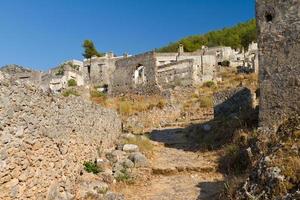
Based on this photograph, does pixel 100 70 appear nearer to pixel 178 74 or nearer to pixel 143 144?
pixel 178 74

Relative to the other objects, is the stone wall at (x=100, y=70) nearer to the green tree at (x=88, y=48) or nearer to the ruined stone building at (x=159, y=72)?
the ruined stone building at (x=159, y=72)

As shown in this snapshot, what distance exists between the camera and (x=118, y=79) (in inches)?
1382

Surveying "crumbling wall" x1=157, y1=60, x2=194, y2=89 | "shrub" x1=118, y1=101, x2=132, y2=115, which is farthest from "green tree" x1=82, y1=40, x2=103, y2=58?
"shrub" x1=118, y1=101, x2=132, y2=115

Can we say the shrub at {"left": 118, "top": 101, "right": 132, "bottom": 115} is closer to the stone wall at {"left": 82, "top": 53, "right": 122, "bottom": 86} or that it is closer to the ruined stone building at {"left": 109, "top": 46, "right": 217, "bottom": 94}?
the ruined stone building at {"left": 109, "top": 46, "right": 217, "bottom": 94}

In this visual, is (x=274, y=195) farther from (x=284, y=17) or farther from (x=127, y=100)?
(x=127, y=100)

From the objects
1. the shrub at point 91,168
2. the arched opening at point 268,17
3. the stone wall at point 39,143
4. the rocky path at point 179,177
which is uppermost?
the arched opening at point 268,17

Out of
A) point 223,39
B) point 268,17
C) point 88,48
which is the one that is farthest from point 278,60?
point 223,39

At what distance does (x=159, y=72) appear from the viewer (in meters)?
32.7

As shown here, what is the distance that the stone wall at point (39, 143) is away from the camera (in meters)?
7.11

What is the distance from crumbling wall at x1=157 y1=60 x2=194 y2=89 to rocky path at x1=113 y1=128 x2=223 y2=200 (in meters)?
17.0

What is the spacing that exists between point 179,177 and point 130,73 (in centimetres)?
2344

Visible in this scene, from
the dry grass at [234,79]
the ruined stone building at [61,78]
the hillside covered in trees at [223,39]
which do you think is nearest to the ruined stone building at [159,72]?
the dry grass at [234,79]

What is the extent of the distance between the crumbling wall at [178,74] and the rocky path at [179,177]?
17.0 metres

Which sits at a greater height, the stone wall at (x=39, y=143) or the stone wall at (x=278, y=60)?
the stone wall at (x=278, y=60)
